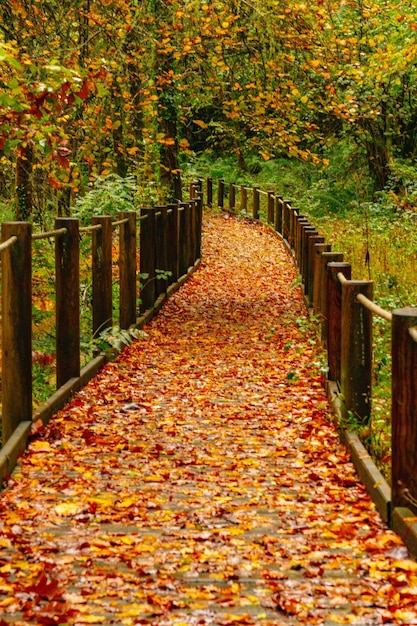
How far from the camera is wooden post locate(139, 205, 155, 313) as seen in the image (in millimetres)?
13438

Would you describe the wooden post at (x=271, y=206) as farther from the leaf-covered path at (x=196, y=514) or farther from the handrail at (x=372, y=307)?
the handrail at (x=372, y=307)

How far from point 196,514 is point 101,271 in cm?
480

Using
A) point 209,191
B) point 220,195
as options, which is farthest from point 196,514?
point 209,191

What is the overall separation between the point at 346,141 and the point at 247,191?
556cm

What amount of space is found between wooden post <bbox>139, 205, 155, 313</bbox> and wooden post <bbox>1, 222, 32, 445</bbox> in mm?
6436

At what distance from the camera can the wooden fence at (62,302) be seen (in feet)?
21.9

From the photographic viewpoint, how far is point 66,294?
330 inches

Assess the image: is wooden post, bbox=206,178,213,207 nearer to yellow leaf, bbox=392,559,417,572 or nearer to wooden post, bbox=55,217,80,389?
wooden post, bbox=55,217,80,389

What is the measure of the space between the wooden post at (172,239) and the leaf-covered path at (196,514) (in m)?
5.87

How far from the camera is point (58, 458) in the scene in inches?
270

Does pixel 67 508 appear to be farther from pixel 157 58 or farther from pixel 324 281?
pixel 157 58

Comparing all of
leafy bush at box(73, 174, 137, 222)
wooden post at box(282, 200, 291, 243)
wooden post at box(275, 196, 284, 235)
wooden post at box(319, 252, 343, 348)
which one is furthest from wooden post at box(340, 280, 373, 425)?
wooden post at box(275, 196, 284, 235)

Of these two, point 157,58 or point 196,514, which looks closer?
point 196,514

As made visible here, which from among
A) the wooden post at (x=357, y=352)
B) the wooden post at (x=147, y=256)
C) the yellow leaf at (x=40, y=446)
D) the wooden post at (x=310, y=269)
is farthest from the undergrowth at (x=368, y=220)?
the wooden post at (x=147, y=256)
